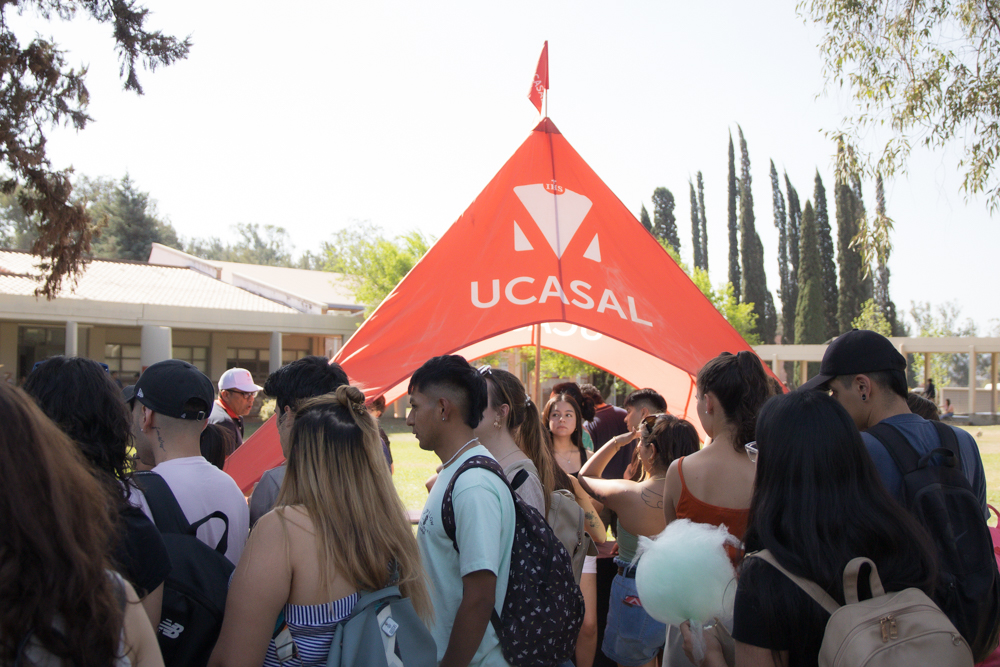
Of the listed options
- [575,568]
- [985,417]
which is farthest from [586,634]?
[985,417]

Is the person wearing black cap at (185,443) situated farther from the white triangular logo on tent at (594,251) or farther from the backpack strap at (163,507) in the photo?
the white triangular logo on tent at (594,251)

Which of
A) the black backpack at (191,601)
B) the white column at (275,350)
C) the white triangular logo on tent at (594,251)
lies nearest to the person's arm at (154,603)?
the black backpack at (191,601)

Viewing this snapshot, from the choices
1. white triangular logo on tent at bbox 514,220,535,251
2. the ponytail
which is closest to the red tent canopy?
white triangular logo on tent at bbox 514,220,535,251

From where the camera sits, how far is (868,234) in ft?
30.1

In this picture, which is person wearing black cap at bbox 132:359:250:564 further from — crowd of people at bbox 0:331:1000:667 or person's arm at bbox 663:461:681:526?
person's arm at bbox 663:461:681:526

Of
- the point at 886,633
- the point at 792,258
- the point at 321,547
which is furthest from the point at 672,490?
the point at 792,258

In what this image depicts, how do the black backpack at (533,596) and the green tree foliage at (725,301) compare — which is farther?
the green tree foliage at (725,301)

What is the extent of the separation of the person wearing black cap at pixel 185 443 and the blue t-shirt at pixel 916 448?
2.17 meters

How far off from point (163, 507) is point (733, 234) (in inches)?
1984

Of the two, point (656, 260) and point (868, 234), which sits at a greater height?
point (868, 234)

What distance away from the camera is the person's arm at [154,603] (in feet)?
5.95

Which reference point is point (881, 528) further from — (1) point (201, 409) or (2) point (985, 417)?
(2) point (985, 417)

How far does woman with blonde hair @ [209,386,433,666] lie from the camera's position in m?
1.88

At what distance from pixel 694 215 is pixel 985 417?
24.5 m
